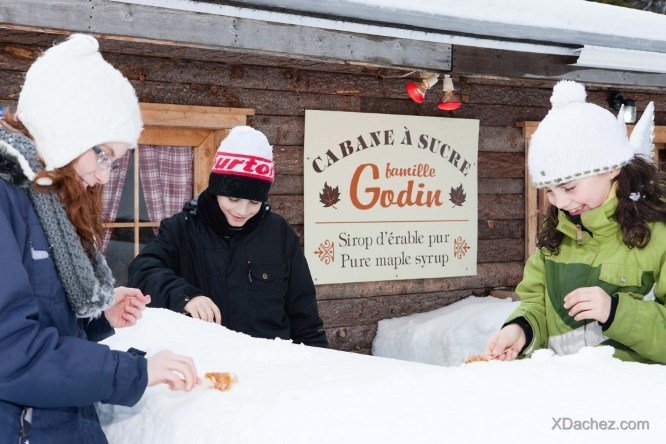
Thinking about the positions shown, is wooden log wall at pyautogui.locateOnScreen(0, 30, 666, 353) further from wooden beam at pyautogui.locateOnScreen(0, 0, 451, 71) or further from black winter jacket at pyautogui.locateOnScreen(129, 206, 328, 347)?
black winter jacket at pyautogui.locateOnScreen(129, 206, 328, 347)

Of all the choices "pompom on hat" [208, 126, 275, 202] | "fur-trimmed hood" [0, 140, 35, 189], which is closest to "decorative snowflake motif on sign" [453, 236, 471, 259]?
"pompom on hat" [208, 126, 275, 202]

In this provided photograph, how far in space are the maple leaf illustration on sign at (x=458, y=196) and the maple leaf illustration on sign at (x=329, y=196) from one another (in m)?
1.13

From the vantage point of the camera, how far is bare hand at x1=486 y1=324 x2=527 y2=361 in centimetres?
228

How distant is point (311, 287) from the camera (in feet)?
11.2

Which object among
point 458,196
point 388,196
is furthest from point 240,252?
point 458,196

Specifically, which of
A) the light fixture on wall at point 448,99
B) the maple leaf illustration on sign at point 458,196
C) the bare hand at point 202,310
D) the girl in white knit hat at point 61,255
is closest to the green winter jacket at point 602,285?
the bare hand at point 202,310

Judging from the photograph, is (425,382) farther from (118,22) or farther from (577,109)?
(118,22)

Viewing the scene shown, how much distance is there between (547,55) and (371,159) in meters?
1.56

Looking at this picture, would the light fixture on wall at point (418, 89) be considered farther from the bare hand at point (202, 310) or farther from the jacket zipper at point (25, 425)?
the jacket zipper at point (25, 425)

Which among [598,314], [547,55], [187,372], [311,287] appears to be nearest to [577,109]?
[598,314]

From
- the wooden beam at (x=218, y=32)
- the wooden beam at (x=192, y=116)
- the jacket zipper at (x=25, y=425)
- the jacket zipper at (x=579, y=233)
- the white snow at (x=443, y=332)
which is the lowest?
the white snow at (x=443, y=332)

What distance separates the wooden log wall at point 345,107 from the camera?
5211 millimetres

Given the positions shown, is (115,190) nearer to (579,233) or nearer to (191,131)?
(191,131)

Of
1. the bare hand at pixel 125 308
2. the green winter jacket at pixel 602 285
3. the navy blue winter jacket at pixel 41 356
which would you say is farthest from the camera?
the green winter jacket at pixel 602 285
